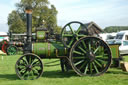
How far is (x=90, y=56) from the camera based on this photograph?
6.89 meters

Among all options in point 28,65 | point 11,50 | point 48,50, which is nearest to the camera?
point 28,65

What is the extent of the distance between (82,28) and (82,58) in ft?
3.87

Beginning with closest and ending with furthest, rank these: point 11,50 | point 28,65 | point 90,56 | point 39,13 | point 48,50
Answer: point 28,65 < point 90,56 < point 48,50 < point 11,50 < point 39,13

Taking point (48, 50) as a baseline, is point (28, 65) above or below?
below

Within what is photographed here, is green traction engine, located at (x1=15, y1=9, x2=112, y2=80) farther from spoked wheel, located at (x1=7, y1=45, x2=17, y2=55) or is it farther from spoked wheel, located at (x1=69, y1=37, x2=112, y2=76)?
spoked wheel, located at (x1=7, y1=45, x2=17, y2=55)

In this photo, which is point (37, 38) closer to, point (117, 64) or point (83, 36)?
point (83, 36)

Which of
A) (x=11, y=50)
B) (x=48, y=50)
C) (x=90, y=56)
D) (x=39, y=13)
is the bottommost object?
(x=11, y=50)

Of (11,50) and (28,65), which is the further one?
(11,50)

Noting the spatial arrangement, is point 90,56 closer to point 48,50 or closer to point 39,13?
point 48,50

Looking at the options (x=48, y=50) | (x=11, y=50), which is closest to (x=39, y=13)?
(x=11, y=50)

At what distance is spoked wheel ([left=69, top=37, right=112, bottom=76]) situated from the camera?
271 inches

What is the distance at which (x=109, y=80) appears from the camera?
6449 millimetres

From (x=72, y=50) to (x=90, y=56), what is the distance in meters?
0.73

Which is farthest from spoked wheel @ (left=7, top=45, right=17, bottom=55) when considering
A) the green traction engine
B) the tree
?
the tree
